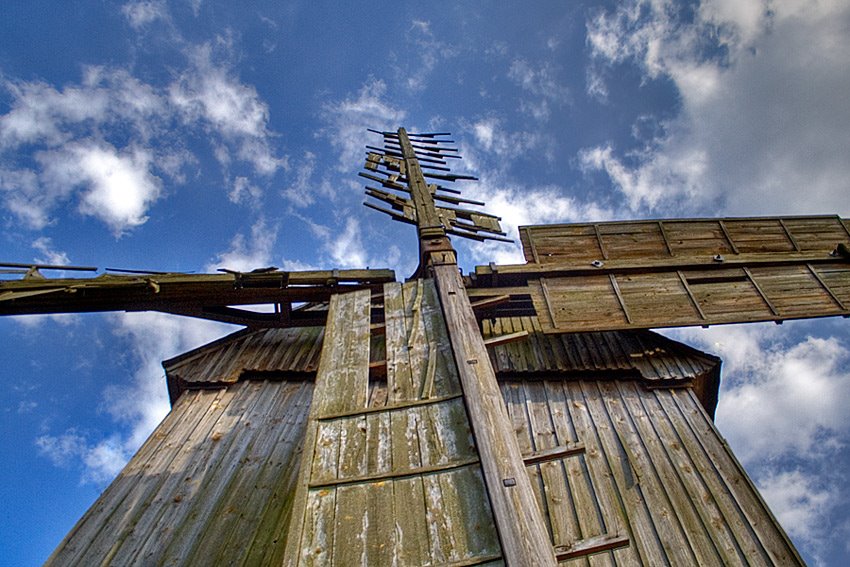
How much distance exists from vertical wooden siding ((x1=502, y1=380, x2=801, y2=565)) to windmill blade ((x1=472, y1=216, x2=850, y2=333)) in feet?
3.94

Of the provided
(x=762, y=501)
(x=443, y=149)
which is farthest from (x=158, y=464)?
(x=443, y=149)

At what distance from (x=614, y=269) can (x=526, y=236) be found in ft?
5.31

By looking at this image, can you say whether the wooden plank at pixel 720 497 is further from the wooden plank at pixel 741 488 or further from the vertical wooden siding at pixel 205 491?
the vertical wooden siding at pixel 205 491

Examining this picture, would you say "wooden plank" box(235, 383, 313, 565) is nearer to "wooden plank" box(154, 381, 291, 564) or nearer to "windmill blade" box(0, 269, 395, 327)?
"wooden plank" box(154, 381, 291, 564)

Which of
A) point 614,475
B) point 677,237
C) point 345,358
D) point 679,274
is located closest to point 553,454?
point 345,358

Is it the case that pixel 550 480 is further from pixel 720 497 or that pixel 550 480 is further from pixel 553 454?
pixel 553 454

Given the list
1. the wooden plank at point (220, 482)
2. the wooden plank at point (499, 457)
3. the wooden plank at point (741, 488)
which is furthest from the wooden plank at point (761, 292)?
the wooden plank at point (220, 482)

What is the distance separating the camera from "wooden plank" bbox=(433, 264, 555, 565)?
2.77 m

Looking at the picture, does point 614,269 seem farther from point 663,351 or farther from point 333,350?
point 333,350

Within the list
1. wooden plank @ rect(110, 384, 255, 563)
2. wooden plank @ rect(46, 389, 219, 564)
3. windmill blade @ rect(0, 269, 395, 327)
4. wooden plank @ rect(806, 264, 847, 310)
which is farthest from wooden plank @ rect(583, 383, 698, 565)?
wooden plank @ rect(46, 389, 219, 564)

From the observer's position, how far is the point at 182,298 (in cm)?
782

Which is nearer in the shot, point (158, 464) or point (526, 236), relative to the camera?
point (158, 464)

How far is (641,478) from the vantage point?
571 cm

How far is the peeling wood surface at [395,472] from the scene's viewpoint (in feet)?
9.66
